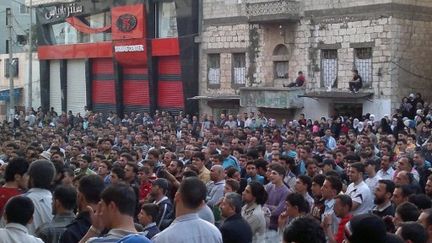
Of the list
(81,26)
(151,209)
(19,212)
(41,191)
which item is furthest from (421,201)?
(81,26)

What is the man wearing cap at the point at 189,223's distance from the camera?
6.59 meters

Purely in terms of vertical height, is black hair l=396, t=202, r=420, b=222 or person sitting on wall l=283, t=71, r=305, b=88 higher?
person sitting on wall l=283, t=71, r=305, b=88

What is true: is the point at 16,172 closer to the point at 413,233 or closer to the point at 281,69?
the point at 413,233

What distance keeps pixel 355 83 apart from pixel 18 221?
78.7 ft

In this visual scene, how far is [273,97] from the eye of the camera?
32.6 meters

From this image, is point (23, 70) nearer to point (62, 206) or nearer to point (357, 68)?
point (357, 68)

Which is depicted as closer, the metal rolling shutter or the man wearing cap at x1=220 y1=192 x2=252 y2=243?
the man wearing cap at x1=220 y1=192 x2=252 y2=243

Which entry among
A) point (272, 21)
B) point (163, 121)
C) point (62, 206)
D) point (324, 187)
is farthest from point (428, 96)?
point (62, 206)

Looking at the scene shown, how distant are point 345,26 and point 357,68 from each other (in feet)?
5.42

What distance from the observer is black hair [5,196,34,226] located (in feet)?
22.5

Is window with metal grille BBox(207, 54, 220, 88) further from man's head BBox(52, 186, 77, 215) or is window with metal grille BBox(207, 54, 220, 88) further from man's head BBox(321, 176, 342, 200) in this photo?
man's head BBox(52, 186, 77, 215)

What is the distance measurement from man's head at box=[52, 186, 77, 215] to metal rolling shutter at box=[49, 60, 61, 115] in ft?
131

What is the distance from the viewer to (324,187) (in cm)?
1025

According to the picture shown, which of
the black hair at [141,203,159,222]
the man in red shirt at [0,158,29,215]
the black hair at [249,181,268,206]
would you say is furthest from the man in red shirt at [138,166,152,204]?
the man in red shirt at [0,158,29,215]
